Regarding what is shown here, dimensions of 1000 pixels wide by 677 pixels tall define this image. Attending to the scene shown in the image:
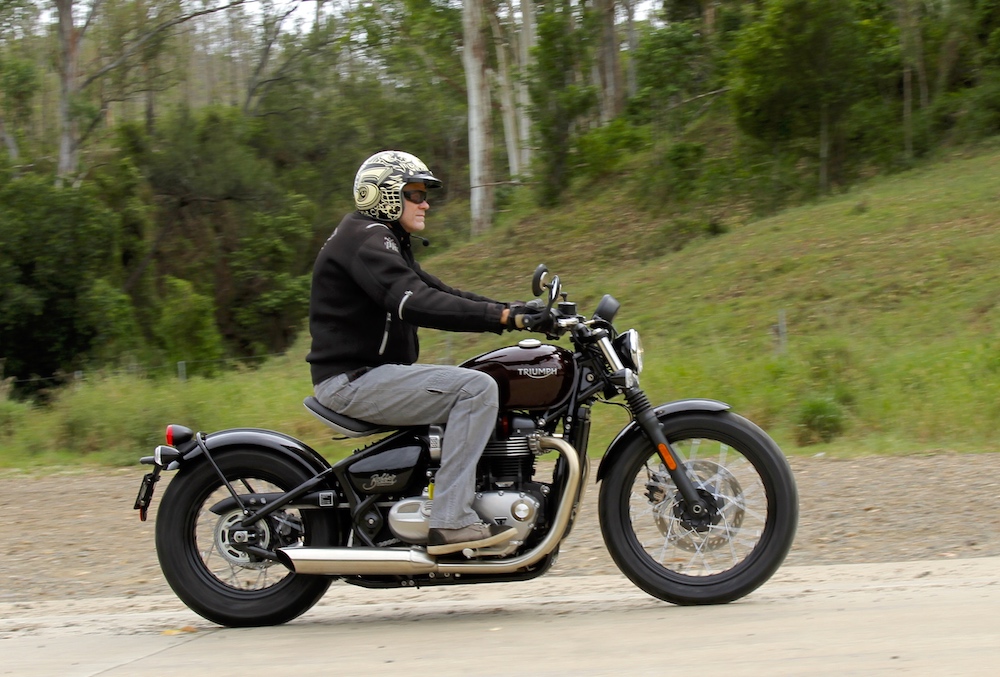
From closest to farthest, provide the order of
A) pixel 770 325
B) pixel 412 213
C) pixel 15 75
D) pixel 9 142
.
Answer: pixel 412 213
pixel 770 325
pixel 9 142
pixel 15 75

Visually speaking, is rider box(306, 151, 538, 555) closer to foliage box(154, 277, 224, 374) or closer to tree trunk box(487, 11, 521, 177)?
foliage box(154, 277, 224, 374)

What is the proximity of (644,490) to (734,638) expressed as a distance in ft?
2.96

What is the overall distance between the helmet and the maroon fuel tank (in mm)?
788

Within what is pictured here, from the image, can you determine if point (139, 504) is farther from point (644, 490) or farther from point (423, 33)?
point (423, 33)

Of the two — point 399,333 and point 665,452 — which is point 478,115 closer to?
point 399,333

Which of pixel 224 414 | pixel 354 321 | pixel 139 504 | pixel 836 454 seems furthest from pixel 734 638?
pixel 224 414

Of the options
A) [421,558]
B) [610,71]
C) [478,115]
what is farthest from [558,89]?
[421,558]

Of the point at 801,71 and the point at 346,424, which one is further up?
the point at 801,71

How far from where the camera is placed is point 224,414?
12977 mm

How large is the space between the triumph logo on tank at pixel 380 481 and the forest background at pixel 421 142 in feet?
42.3

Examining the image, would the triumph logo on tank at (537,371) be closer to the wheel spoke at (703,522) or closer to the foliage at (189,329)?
the wheel spoke at (703,522)

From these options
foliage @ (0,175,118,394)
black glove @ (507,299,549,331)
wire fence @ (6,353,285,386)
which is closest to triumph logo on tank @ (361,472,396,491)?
black glove @ (507,299,549,331)

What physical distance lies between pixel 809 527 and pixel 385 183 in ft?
11.5

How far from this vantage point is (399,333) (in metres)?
5.11
